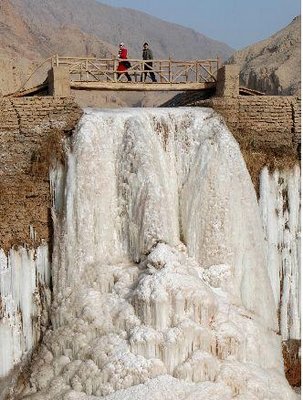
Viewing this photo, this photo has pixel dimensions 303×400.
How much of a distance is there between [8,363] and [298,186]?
6861 mm

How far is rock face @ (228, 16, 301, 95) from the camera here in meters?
21.9

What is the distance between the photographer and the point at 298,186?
13.8 meters

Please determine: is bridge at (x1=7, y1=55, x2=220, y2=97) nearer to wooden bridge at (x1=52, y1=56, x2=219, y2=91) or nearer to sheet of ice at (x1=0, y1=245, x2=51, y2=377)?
wooden bridge at (x1=52, y1=56, x2=219, y2=91)

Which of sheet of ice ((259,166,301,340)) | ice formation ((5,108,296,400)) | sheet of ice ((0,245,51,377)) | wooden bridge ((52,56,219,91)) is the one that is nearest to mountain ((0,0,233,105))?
wooden bridge ((52,56,219,91))

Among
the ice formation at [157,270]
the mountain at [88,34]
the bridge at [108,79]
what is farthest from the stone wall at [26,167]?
the mountain at [88,34]

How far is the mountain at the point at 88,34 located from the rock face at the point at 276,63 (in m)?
8.89

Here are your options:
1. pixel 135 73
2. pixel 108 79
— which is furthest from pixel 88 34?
pixel 108 79

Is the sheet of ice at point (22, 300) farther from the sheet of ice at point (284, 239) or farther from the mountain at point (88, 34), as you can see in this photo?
the mountain at point (88, 34)

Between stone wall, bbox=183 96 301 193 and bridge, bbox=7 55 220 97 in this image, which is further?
stone wall, bbox=183 96 301 193

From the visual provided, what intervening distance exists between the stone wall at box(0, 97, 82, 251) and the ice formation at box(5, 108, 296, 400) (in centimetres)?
30

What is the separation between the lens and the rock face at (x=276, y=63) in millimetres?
21894

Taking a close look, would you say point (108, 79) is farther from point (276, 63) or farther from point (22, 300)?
point (276, 63)

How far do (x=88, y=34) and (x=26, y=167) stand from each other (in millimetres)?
36903

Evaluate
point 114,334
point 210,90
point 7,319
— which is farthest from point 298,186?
point 7,319
